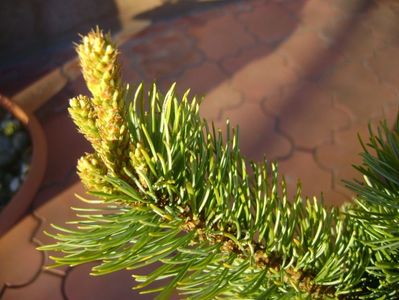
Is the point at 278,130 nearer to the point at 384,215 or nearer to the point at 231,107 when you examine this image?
the point at 231,107

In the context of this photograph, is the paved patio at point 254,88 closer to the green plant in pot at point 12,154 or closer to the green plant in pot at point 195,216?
the green plant in pot at point 12,154

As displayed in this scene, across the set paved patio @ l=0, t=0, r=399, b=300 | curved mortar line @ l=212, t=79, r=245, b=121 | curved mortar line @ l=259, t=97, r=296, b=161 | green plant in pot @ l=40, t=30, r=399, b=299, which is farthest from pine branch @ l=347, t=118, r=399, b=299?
curved mortar line @ l=212, t=79, r=245, b=121

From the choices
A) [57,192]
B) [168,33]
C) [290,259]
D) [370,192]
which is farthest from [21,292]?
[168,33]

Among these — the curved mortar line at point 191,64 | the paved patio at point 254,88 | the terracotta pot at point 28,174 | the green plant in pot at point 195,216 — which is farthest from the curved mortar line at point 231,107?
the green plant in pot at point 195,216

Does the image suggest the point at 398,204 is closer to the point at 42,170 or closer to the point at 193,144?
the point at 193,144

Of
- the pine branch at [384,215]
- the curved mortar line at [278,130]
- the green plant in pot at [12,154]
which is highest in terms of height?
the pine branch at [384,215]

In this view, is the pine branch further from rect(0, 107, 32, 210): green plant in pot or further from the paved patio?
rect(0, 107, 32, 210): green plant in pot
